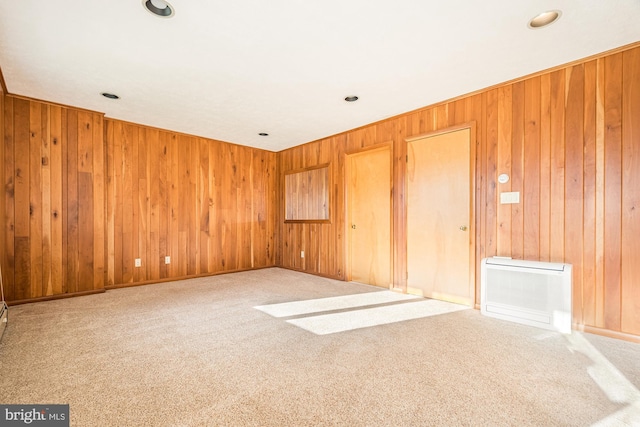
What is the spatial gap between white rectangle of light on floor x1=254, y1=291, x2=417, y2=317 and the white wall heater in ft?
3.19

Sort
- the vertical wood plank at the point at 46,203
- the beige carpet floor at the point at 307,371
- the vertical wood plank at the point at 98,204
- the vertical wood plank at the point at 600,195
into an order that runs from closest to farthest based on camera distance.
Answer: the beige carpet floor at the point at 307,371, the vertical wood plank at the point at 600,195, the vertical wood plank at the point at 46,203, the vertical wood plank at the point at 98,204

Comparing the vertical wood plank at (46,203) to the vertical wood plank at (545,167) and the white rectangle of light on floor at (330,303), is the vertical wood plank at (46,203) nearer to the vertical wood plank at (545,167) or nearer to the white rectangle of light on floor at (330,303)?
the white rectangle of light on floor at (330,303)

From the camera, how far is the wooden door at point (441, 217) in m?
3.21

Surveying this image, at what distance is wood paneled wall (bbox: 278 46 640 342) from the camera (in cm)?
230

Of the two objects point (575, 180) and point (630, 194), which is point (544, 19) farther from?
point (630, 194)

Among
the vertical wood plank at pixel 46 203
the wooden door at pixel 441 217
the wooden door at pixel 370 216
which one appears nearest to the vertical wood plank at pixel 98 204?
the vertical wood plank at pixel 46 203

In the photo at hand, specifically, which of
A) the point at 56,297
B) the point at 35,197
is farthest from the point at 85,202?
the point at 56,297

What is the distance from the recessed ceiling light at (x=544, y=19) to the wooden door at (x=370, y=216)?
82.9 inches

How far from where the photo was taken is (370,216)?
4316 mm

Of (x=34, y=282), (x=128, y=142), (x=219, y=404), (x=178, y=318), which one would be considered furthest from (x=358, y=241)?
(x=34, y=282)

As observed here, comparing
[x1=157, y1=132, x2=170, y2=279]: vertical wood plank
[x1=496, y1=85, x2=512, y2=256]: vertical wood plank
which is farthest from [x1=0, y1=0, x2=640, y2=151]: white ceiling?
[x1=157, y1=132, x2=170, y2=279]: vertical wood plank

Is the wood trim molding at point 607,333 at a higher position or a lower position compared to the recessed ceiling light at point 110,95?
lower

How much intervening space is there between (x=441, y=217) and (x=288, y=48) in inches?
97.7

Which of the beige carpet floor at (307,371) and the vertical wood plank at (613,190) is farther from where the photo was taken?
the vertical wood plank at (613,190)
